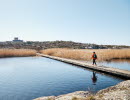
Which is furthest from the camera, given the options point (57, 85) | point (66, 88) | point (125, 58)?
point (125, 58)

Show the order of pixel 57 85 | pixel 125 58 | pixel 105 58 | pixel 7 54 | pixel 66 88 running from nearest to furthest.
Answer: pixel 66 88
pixel 57 85
pixel 105 58
pixel 125 58
pixel 7 54

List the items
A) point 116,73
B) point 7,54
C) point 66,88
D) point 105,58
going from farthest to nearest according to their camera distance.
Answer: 1. point 7,54
2. point 105,58
3. point 116,73
4. point 66,88

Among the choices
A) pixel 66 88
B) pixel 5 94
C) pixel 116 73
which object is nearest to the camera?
pixel 5 94

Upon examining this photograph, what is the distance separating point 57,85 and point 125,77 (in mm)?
5394

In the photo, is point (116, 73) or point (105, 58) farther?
point (105, 58)

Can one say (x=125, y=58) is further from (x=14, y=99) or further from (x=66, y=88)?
(x=14, y=99)

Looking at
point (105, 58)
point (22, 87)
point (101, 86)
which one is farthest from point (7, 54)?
point (101, 86)

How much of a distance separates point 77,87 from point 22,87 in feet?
11.9

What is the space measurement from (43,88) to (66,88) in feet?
4.85

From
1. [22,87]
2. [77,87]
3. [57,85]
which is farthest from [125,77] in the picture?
[22,87]

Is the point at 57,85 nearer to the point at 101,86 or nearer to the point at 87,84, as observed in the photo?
the point at 87,84

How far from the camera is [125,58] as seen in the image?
1131 inches

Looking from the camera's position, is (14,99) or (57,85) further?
(57,85)

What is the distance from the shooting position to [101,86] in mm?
11867
